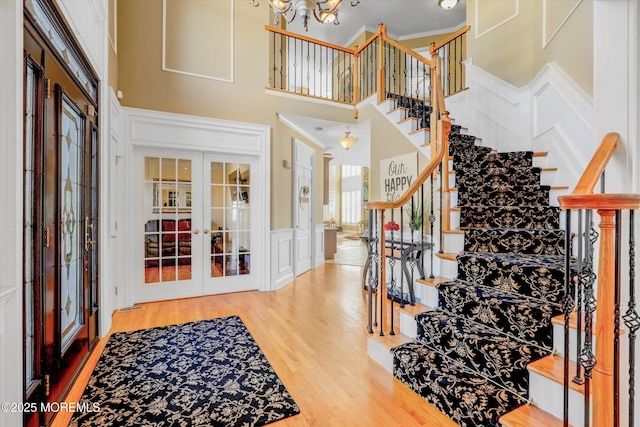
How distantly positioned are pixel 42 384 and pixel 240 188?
321 cm

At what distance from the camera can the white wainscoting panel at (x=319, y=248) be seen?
635 cm

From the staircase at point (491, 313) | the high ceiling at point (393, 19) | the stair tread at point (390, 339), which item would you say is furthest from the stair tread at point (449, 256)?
the high ceiling at point (393, 19)

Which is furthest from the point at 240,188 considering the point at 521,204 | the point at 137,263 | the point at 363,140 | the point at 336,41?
the point at 336,41

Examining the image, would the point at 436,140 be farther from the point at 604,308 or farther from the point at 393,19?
the point at 393,19

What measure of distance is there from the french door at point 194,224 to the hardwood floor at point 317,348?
247 millimetres

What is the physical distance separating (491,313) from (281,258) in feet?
10.9

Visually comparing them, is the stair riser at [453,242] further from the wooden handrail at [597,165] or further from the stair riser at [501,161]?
the wooden handrail at [597,165]

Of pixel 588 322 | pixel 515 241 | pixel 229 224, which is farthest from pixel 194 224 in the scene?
pixel 588 322

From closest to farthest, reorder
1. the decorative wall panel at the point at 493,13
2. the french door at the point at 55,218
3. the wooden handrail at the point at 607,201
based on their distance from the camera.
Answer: the wooden handrail at the point at 607,201
the french door at the point at 55,218
the decorative wall panel at the point at 493,13

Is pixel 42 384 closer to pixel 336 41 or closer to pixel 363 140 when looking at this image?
pixel 363 140

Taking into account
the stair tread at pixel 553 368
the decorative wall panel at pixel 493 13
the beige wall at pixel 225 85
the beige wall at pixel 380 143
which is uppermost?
the decorative wall panel at pixel 493 13

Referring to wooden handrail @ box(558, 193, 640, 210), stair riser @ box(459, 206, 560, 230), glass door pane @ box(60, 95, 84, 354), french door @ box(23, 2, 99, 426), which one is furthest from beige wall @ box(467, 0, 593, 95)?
glass door pane @ box(60, 95, 84, 354)

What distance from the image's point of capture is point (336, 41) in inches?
316

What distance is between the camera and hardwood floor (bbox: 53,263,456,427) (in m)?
1.85
